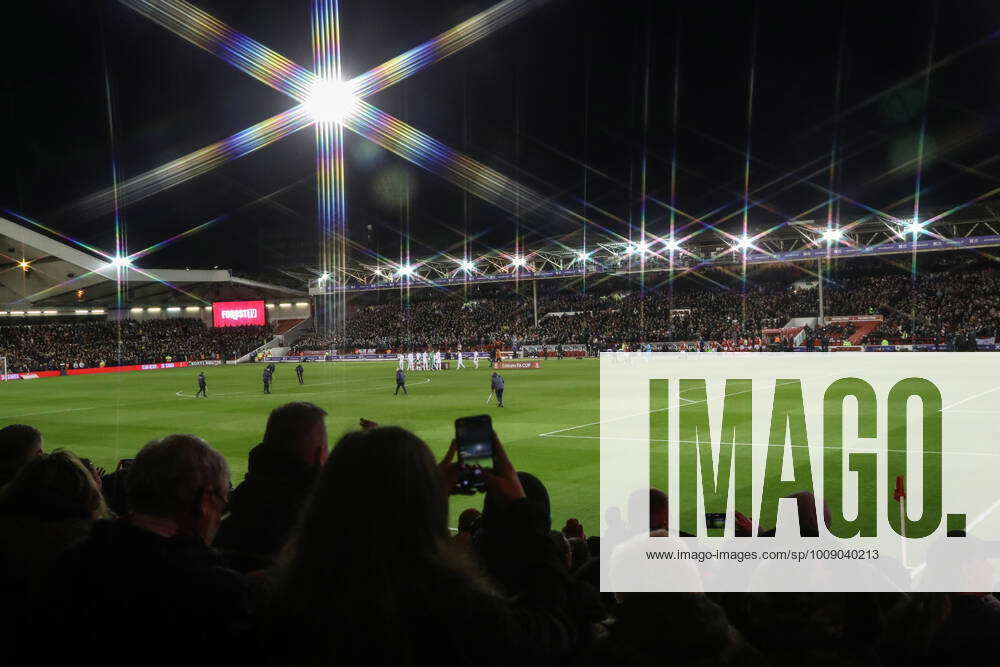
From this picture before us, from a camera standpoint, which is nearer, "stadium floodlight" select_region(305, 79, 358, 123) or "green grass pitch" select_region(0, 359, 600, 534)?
"green grass pitch" select_region(0, 359, 600, 534)

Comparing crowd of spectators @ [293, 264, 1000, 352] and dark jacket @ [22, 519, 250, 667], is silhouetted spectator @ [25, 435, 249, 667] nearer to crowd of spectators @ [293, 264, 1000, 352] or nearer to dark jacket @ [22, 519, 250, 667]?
dark jacket @ [22, 519, 250, 667]

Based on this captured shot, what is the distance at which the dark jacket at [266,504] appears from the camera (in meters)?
3.66

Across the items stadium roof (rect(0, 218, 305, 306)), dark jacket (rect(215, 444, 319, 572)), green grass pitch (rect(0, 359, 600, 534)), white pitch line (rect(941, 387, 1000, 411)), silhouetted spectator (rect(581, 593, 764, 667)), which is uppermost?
stadium roof (rect(0, 218, 305, 306))

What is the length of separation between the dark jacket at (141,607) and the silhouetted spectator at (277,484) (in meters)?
1.10

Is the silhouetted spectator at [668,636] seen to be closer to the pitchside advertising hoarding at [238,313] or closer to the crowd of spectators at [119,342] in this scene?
the crowd of spectators at [119,342]

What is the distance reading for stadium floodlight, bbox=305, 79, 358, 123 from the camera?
3788cm

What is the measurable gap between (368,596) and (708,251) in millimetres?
70173

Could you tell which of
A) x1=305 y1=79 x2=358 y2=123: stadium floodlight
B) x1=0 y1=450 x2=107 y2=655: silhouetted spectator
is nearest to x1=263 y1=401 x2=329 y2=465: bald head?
x1=0 y1=450 x2=107 y2=655: silhouetted spectator

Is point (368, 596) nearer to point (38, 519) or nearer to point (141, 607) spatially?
point (141, 607)

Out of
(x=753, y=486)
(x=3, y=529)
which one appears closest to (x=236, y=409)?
(x=753, y=486)

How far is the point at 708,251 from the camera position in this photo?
68625mm

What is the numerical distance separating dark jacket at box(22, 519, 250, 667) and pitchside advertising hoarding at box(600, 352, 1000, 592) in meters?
1.42

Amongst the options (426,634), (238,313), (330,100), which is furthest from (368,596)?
(238,313)

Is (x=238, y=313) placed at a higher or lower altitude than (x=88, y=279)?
lower
